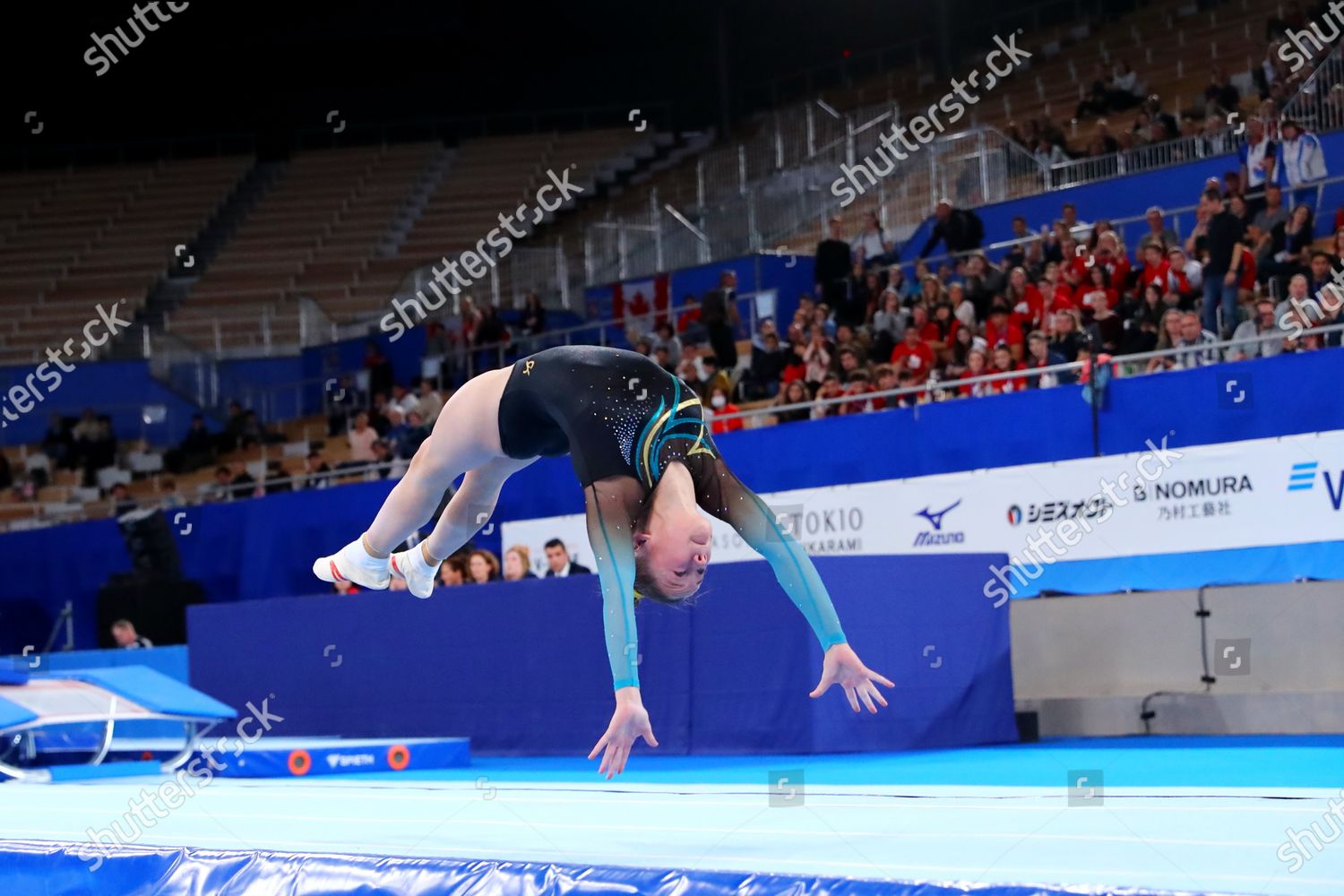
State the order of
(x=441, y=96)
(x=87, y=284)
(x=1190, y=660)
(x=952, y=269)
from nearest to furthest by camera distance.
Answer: (x=1190, y=660) → (x=952, y=269) → (x=87, y=284) → (x=441, y=96)

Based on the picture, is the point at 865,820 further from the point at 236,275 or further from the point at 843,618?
the point at 236,275

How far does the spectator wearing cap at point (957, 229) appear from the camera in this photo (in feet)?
50.4

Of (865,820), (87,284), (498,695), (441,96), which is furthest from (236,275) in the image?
(865,820)

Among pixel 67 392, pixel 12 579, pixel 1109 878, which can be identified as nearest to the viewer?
pixel 1109 878

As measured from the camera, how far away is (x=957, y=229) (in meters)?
15.4

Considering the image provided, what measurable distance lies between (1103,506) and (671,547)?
22.4ft

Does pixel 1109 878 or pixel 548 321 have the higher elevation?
pixel 548 321

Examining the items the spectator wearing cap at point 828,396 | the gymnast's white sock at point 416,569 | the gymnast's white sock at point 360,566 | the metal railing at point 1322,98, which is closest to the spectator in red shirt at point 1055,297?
the spectator wearing cap at point 828,396

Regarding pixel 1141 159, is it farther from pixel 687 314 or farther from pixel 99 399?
pixel 99 399

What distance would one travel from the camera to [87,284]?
24531 mm

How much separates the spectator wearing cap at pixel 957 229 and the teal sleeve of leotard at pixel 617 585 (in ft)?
37.3

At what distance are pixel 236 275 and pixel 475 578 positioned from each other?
48.2ft

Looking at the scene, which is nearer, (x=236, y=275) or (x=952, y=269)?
(x=952, y=269)

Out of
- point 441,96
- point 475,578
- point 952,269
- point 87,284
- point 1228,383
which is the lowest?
point 475,578
